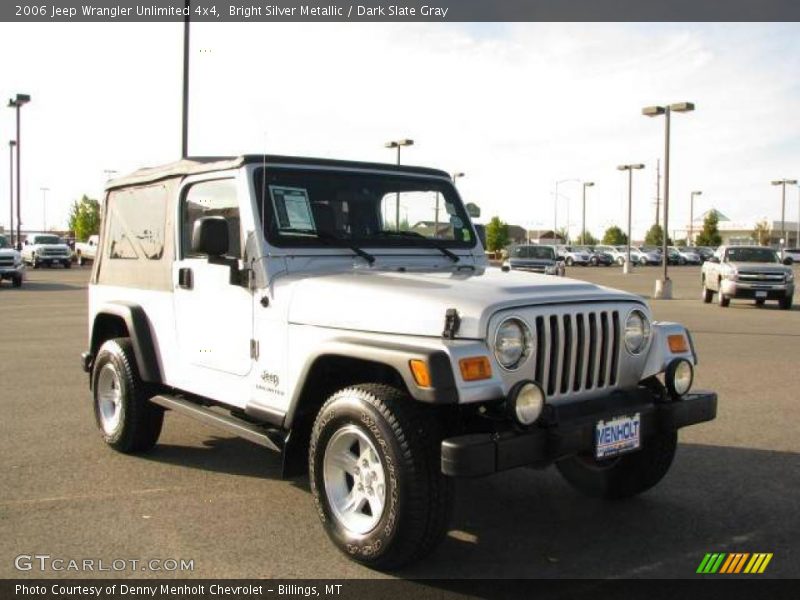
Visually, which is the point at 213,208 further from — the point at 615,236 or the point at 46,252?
the point at 615,236

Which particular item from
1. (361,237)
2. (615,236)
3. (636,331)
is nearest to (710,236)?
(615,236)

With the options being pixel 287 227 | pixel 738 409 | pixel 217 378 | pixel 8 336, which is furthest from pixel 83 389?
pixel 738 409

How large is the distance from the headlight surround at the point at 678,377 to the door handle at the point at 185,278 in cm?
301

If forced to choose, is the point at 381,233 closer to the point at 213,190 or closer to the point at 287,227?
the point at 287,227

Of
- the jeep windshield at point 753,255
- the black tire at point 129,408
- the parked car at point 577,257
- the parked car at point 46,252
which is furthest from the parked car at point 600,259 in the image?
the black tire at point 129,408

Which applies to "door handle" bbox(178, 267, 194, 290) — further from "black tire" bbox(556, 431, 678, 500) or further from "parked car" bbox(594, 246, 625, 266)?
"parked car" bbox(594, 246, 625, 266)

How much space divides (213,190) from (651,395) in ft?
9.79

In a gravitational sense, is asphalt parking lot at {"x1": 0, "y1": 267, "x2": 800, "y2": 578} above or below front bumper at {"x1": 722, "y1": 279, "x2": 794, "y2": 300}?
below

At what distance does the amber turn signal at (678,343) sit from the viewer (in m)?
4.71

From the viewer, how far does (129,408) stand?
5941 mm

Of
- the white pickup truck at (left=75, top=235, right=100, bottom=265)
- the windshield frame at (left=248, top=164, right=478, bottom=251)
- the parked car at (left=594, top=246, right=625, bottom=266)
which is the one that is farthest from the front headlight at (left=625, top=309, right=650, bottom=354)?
the parked car at (left=594, top=246, right=625, bottom=266)

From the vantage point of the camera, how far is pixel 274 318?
467 cm

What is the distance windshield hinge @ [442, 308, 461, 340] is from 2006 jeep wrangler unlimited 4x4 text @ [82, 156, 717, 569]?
1 centimetres

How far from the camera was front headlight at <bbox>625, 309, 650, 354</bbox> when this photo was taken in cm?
451
